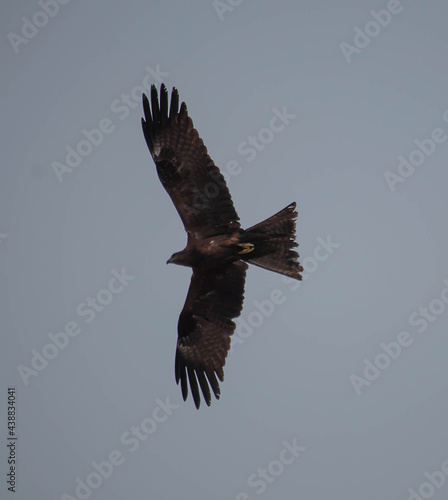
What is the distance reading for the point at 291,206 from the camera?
14.2 metres

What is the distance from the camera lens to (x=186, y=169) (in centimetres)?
1395

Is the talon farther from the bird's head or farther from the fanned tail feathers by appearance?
the bird's head

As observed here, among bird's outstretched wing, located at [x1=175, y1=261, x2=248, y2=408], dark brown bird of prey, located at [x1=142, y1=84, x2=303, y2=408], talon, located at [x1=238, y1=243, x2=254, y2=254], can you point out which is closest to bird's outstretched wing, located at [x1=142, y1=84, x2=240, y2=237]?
dark brown bird of prey, located at [x1=142, y1=84, x2=303, y2=408]

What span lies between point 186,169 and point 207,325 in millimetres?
2820

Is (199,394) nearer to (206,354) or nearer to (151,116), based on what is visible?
(206,354)

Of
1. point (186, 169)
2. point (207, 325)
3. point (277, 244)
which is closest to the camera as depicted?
point (186, 169)

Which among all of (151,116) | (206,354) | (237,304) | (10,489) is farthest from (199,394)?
(10,489)

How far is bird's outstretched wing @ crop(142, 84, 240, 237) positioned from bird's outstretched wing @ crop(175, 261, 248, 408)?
3.31 ft

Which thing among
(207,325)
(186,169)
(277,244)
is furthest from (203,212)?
(207,325)

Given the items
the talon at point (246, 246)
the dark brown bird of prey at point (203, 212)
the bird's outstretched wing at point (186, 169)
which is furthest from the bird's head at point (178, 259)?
the talon at point (246, 246)

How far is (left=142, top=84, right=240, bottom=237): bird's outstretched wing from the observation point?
1390cm

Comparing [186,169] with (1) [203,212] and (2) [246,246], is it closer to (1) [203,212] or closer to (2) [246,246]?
(1) [203,212]

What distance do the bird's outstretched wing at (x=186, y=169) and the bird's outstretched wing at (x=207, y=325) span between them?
1008mm

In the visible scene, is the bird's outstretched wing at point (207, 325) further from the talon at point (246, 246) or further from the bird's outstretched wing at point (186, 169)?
the bird's outstretched wing at point (186, 169)
